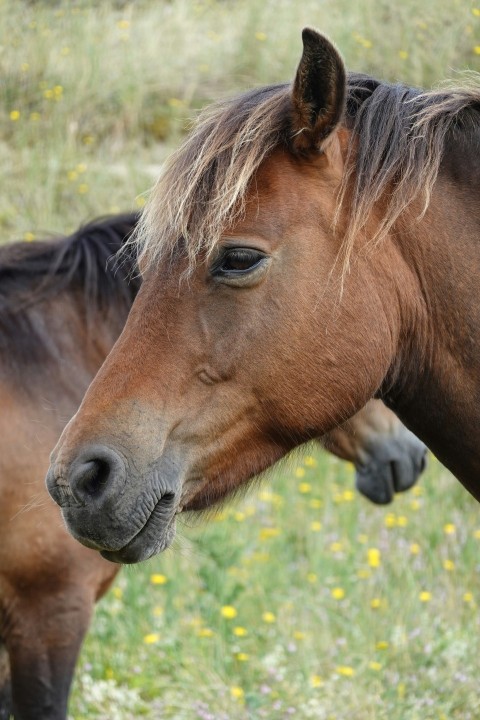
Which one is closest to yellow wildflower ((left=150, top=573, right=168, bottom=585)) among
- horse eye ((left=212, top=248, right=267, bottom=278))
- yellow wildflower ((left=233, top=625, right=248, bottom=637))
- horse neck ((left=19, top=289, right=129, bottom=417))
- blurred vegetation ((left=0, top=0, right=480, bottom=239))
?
yellow wildflower ((left=233, top=625, right=248, bottom=637))

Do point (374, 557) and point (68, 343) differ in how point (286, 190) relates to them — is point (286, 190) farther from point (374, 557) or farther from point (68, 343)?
point (374, 557)

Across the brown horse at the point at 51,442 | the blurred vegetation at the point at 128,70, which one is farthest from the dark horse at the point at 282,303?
the blurred vegetation at the point at 128,70

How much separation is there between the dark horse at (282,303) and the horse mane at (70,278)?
1.48 metres

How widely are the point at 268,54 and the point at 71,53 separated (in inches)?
80.7

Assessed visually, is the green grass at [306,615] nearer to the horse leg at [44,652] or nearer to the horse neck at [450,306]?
the horse leg at [44,652]

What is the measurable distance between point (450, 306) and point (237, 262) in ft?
1.75

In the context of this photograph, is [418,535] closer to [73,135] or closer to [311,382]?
[311,382]

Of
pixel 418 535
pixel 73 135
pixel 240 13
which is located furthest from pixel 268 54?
pixel 418 535

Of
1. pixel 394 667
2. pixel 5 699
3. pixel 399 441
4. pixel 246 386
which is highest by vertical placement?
pixel 246 386

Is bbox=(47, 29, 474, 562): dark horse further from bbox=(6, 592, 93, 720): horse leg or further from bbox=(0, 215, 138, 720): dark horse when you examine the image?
bbox=(6, 592, 93, 720): horse leg

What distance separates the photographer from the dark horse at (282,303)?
6.46ft

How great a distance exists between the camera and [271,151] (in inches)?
82.8

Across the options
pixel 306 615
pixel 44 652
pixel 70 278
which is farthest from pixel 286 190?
pixel 306 615

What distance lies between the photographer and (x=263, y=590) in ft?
15.7
